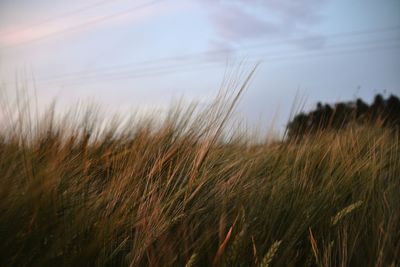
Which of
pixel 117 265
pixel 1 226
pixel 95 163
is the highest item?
pixel 95 163

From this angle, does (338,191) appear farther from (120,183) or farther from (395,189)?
(120,183)

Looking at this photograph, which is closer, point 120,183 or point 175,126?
point 120,183

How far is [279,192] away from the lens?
4.13 feet

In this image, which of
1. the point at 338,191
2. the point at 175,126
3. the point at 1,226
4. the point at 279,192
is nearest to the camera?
the point at 1,226

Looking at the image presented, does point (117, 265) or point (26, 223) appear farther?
point (117, 265)

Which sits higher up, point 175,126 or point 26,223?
point 175,126

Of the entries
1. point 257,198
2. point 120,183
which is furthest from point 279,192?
point 120,183

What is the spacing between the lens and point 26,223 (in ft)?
2.60

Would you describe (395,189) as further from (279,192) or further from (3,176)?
(3,176)

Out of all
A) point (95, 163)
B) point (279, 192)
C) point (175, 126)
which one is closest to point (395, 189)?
point (279, 192)

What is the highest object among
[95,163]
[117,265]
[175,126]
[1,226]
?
[175,126]

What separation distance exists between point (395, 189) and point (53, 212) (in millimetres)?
1229

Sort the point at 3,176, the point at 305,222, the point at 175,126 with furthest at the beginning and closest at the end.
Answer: the point at 175,126
the point at 305,222
the point at 3,176

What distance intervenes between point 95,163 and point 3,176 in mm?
667
